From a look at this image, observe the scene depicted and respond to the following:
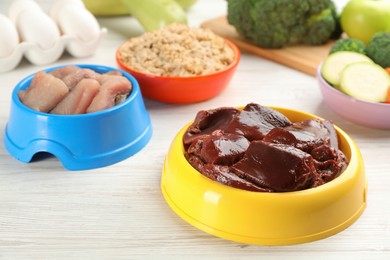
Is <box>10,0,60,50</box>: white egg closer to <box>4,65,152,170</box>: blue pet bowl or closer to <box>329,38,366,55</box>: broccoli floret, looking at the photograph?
<box>4,65,152,170</box>: blue pet bowl

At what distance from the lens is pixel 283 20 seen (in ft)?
6.40

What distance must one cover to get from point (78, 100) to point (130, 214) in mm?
330

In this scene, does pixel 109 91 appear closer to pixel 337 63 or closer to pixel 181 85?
pixel 181 85

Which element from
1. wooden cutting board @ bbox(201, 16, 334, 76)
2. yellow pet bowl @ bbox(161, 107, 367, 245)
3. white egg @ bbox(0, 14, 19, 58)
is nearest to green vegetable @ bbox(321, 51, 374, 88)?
wooden cutting board @ bbox(201, 16, 334, 76)

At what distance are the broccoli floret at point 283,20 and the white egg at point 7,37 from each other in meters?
0.75

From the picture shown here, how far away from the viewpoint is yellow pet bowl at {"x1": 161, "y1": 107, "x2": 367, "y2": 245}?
3.57 ft

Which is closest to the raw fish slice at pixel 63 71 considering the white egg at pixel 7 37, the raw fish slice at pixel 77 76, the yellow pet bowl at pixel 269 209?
the raw fish slice at pixel 77 76

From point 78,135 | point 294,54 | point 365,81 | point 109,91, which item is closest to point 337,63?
point 365,81

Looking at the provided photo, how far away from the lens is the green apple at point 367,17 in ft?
6.24

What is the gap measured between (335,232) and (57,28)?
1.18 meters

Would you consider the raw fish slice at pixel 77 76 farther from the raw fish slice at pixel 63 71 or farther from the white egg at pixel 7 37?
the white egg at pixel 7 37

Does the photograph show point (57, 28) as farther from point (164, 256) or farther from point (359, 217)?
point (359, 217)

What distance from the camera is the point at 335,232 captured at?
1141 millimetres

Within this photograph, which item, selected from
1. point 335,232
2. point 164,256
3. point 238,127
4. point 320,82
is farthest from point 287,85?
point 164,256
